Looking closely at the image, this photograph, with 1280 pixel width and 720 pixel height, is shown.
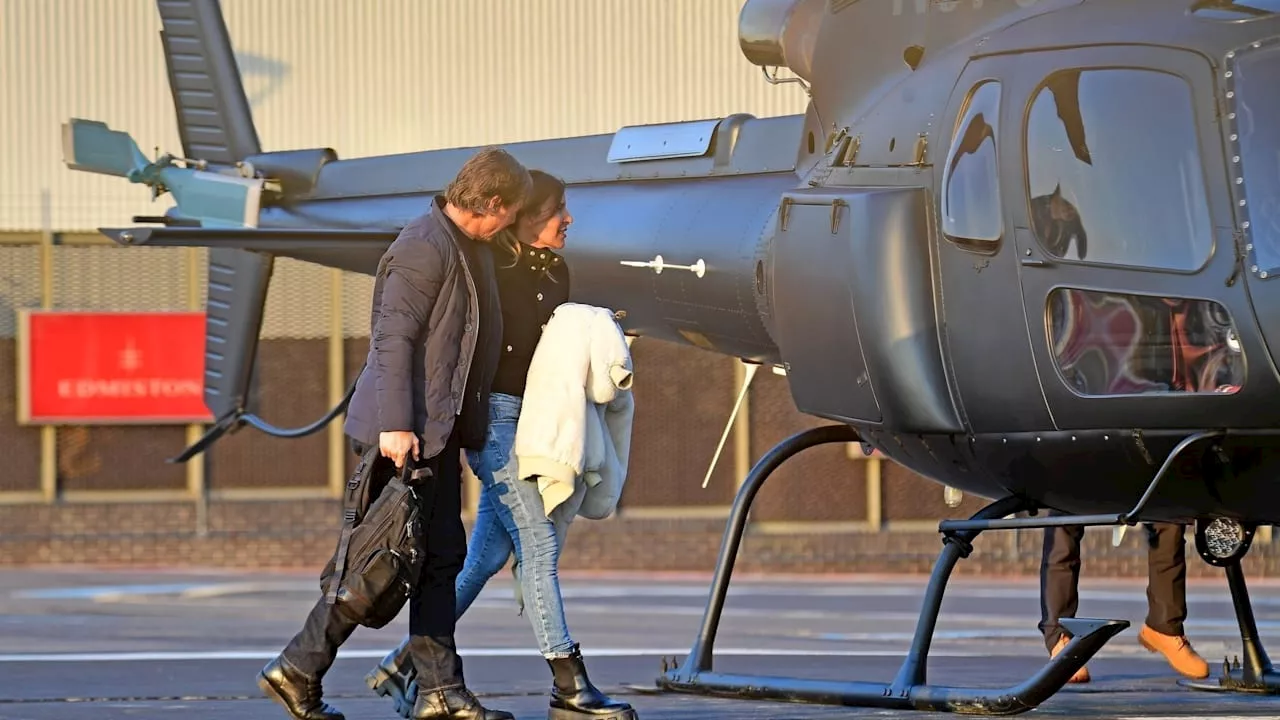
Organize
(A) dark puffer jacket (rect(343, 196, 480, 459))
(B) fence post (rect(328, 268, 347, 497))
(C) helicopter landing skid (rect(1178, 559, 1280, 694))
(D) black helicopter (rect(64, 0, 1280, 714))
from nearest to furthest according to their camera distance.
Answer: (D) black helicopter (rect(64, 0, 1280, 714)) < (A) dark puffer jacket (rect(343, 196, 480, 459)) < (C) helicopter landing skid (rect(1178, 559, 1280, 694)) < (B) fence post (rect(328, 268, 347, 497))

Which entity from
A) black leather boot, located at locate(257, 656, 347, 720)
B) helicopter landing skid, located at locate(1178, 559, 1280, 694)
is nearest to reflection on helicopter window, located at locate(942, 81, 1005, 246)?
helicopter landing skid, located at locate(1178, 559, 1280, 694)

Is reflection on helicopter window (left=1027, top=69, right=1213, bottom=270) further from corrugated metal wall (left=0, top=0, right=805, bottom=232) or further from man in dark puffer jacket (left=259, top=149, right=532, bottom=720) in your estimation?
corrugated metal wall (left=0, top=0, right=805, bottom=232)

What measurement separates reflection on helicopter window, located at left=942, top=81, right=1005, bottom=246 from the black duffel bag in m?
1.76

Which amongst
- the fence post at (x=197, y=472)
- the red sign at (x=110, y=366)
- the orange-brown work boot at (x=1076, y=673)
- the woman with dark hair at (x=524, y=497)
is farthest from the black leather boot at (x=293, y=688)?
the fence post at (x=197, y=472)

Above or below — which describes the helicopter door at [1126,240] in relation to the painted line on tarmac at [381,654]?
above

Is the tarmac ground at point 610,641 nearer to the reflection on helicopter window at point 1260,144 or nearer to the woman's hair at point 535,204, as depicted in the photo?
the woman's hair at point 535,204

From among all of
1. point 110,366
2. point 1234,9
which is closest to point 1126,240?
point 1234,9

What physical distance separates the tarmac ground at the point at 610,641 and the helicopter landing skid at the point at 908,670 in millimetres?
58

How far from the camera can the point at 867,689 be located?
657 centimetres

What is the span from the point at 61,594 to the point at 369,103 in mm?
5324

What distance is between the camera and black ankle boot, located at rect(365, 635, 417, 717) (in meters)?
6.23

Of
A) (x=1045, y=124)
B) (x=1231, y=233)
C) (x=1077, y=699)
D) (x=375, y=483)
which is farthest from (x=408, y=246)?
(x=1077, y=699)

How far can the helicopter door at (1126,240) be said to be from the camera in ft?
17.9

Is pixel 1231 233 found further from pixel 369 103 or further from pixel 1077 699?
pixel 369 103
